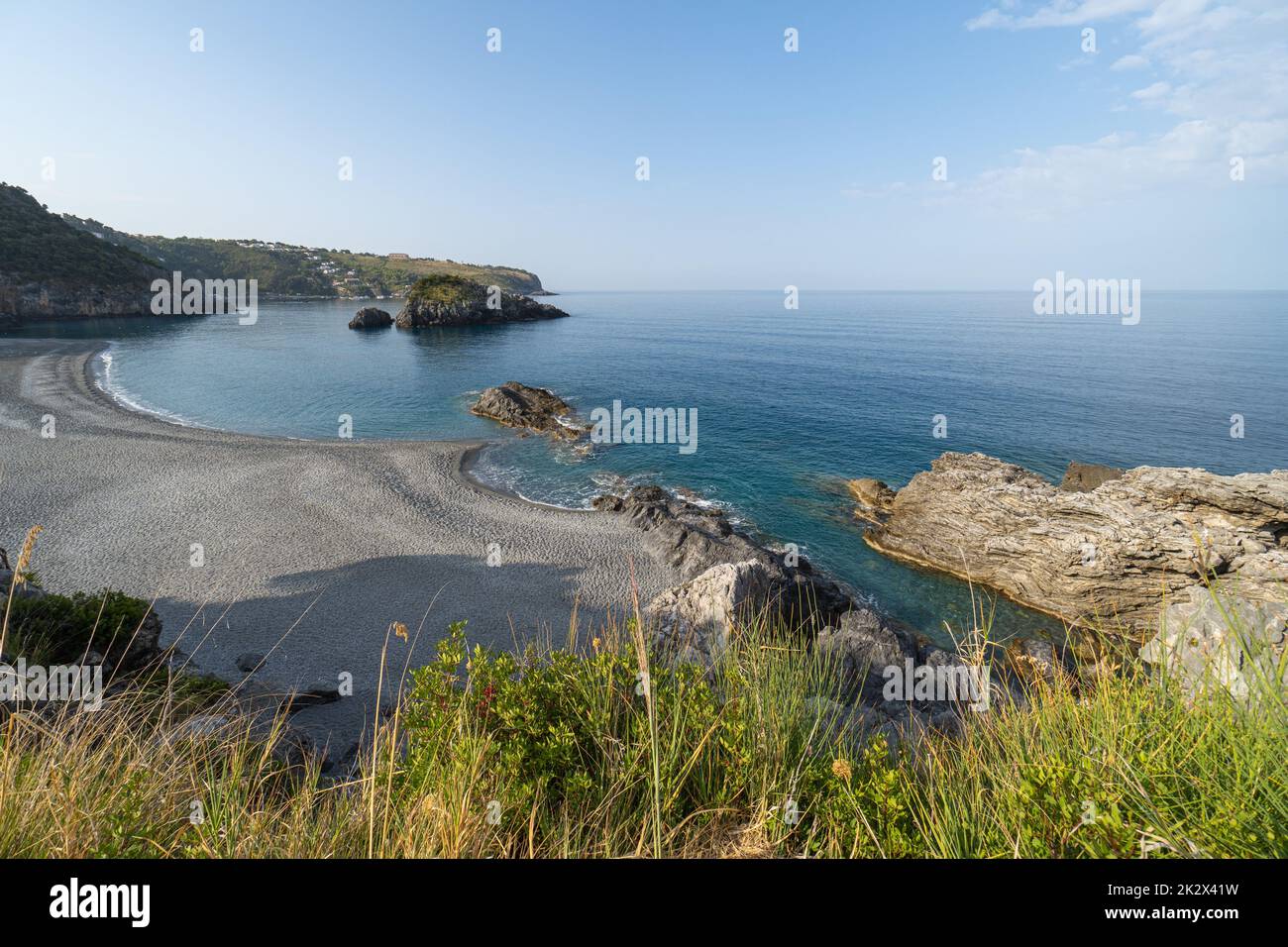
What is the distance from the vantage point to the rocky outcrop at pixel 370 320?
88.5 meters

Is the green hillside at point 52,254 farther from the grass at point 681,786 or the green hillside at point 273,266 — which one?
the grass at point 681,786

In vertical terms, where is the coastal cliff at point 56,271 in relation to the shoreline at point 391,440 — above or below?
above

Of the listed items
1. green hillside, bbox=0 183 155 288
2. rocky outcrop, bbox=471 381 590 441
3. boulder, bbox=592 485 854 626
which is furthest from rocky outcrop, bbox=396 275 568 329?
boulder, bbox=592 485 854 626

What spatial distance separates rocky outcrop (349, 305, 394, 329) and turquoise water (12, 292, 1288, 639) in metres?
7.36

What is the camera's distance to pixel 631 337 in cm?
8844

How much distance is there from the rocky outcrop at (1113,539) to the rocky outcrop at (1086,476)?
451cm

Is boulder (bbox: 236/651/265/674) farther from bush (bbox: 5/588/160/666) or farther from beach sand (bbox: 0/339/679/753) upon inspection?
bush (bbox: 5/588/160/666)

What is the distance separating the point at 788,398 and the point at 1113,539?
1137 inches

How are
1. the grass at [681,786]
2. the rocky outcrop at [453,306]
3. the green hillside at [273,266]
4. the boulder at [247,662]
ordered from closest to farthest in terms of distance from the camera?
the grass at [681,786], the boulder at [247,662], the rocky outcrop at [453,306], the green hillside at [273,266]

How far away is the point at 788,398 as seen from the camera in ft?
147

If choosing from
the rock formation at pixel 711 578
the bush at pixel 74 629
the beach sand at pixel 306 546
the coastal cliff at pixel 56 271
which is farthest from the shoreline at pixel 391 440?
the coastal cliff at pixel 56 271

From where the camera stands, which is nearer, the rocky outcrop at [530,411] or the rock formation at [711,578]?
the rock formation at [711,578]
